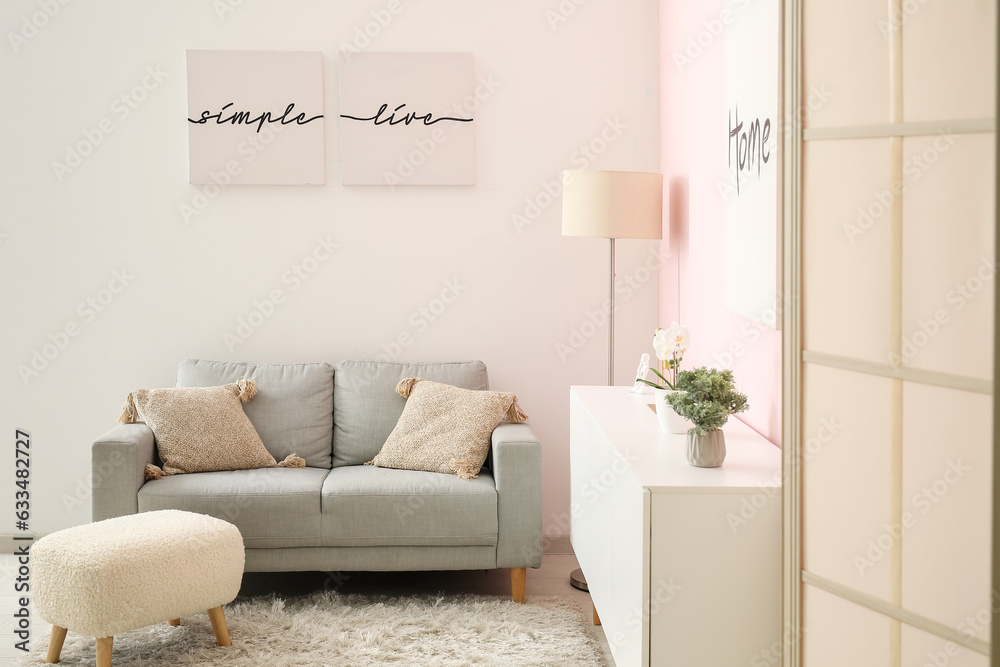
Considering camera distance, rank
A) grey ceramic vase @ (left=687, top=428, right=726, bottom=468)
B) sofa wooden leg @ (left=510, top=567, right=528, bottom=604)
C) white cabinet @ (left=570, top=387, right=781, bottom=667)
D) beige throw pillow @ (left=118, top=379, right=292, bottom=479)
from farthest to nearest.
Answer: beige throw pillow @ (left=118, top=379, right=292, bottom=479), sofa wooden leg @ (left=510, top=567, right=528, bottom=604), grey ceramic vase @ (left=687, top=428, right=726, bottom=468), white cabinet @ (left=570, top=387, right=781, bottom=667)

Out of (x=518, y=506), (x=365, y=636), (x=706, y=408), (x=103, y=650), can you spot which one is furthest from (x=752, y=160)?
(x=103, y=650)

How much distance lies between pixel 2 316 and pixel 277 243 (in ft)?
4.09

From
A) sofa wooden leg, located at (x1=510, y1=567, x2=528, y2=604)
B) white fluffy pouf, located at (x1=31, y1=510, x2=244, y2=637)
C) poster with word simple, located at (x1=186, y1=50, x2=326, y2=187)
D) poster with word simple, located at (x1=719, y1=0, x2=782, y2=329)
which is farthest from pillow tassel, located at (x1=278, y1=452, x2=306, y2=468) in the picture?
poster with word simple, located at (x1=719, y1=0, x2=782, y2=329)

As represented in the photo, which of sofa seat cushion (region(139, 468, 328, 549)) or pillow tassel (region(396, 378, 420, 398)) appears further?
pillow tassel (region(396, 378, 420, 398))

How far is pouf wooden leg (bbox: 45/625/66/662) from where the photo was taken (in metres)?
2.53

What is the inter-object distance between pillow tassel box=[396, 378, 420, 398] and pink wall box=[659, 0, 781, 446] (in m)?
1.11

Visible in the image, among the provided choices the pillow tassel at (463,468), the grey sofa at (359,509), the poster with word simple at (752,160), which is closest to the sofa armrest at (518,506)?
the grey sofa at (359,509)

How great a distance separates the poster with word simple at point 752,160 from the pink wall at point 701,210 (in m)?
0.11

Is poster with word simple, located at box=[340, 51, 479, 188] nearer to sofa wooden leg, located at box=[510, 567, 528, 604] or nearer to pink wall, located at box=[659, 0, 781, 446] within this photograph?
pink wall, located at box=[659, 0, 781, 446]

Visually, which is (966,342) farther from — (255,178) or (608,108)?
(255,178)

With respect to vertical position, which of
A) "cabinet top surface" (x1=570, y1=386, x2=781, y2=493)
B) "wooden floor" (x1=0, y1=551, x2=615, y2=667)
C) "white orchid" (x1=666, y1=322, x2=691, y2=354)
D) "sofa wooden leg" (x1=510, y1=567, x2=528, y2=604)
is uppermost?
"white orchid" (x1=666, y1=322, x2=691, y2=354)

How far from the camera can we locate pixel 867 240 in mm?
1473

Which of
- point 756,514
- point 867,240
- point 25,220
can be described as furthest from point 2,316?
point 867,240

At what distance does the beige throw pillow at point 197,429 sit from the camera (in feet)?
10.4
